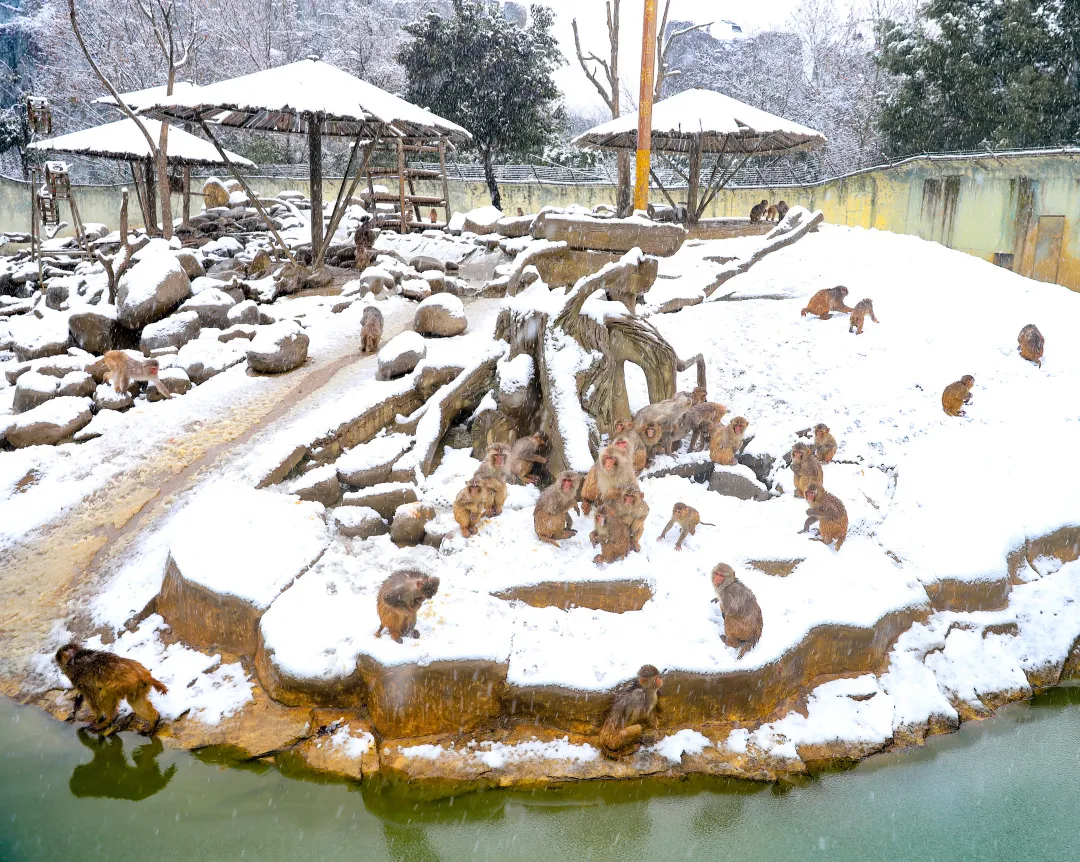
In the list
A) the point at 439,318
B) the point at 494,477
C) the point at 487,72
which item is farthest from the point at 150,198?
the point at 494,477

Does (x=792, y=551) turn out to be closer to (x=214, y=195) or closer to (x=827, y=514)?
(x=827, y=514)

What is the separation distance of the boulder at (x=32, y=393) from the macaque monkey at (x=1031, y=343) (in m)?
9.90

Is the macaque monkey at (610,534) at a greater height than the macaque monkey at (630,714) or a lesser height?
greater

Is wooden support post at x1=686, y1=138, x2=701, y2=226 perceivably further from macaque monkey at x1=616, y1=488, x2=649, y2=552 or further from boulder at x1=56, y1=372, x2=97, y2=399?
macaque monkey at x1=616, y1=488, x2=649, y2=552

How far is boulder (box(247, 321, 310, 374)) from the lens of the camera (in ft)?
26.2

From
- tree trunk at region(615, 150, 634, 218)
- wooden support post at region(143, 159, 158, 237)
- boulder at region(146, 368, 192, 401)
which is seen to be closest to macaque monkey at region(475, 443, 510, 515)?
boulder at region(146, 368, 192, 401)

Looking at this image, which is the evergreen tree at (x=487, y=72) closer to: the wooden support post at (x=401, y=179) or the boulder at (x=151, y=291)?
the wooden support post at (x=401, y=179)

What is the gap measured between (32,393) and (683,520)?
6.48 meters

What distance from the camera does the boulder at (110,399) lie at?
7641mm

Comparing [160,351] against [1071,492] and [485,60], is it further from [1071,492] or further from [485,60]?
[485,60]

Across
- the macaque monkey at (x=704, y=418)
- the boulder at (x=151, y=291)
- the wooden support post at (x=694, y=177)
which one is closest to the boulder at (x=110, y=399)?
the boulder at (x=151, y=291)

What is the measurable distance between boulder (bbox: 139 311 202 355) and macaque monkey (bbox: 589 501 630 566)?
19.8ft

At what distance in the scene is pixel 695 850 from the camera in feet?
13.0

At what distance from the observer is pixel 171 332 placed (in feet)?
29.5
